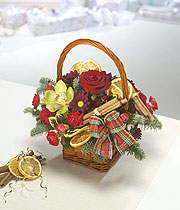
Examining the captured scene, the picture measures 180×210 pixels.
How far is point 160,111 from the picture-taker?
261 cm

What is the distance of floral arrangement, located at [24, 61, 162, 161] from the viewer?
1.05 meters

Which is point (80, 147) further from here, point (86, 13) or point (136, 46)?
point (86, 13)

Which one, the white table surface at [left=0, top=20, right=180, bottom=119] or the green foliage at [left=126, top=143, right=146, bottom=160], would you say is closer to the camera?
the green foliage at [left=126, top=143, right=146, bottom=160]

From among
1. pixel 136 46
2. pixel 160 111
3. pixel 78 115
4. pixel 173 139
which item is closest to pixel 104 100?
pixel 78 115

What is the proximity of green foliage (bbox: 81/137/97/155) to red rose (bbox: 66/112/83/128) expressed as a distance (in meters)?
0.07

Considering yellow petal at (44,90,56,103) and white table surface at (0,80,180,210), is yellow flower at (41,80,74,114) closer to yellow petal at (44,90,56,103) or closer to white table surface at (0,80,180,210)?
yellow petal at (44,90,56,103)

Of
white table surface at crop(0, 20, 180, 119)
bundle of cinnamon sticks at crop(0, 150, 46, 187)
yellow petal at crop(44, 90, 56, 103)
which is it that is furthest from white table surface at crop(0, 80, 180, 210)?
white table surface at crop(0, 20, 180, 119)

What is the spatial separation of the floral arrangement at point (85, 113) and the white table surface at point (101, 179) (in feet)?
0.34

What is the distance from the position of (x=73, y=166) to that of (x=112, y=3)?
12.3 feet

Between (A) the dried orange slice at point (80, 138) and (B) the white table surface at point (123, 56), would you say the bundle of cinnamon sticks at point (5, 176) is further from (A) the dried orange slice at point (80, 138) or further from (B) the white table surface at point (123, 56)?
(B) the white table surface at point (123, 56)

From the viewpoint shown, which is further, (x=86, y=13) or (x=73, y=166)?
(x=86, y=13)

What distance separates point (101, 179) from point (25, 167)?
0.87 feet

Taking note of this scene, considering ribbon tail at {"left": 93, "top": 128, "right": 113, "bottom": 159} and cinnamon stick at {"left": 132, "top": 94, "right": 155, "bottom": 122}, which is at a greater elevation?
cinnamon stick at {"left": 132, "top": 94, "right": 155, "bottom": 122}

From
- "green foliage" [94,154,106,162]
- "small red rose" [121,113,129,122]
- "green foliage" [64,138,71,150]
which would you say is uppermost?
"small red rose" [121,113,129,122]
